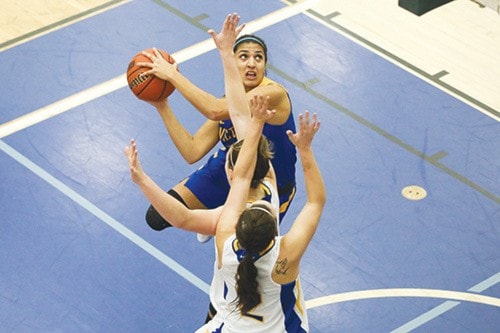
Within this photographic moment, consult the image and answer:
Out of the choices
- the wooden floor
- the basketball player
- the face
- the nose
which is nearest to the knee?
the face

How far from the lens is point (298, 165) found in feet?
39.1

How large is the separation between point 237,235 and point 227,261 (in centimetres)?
23

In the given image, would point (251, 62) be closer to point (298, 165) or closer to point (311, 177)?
point (311, 177)

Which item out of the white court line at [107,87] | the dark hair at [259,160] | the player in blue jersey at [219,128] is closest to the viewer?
the dark hair at [259,160]

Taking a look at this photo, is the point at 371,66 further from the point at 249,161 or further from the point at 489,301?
the point at 249,161

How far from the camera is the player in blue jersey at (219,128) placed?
29.2ft

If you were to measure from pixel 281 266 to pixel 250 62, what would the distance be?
84.4 inches

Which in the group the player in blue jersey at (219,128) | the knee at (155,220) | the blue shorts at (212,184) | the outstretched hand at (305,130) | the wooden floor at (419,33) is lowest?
the wooden floor at (419,33)

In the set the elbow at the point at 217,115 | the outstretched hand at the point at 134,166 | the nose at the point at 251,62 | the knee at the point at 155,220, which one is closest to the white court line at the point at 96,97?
the knee at the point at 155,220

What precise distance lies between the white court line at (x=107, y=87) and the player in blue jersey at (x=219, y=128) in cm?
311

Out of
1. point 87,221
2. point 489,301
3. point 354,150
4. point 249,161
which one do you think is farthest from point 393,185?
point 249,161

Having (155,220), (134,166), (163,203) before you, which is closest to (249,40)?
(155,220)

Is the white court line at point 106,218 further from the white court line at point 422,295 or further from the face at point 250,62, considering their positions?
the face at point 250,62

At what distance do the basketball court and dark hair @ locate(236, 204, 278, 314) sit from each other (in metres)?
2.51
